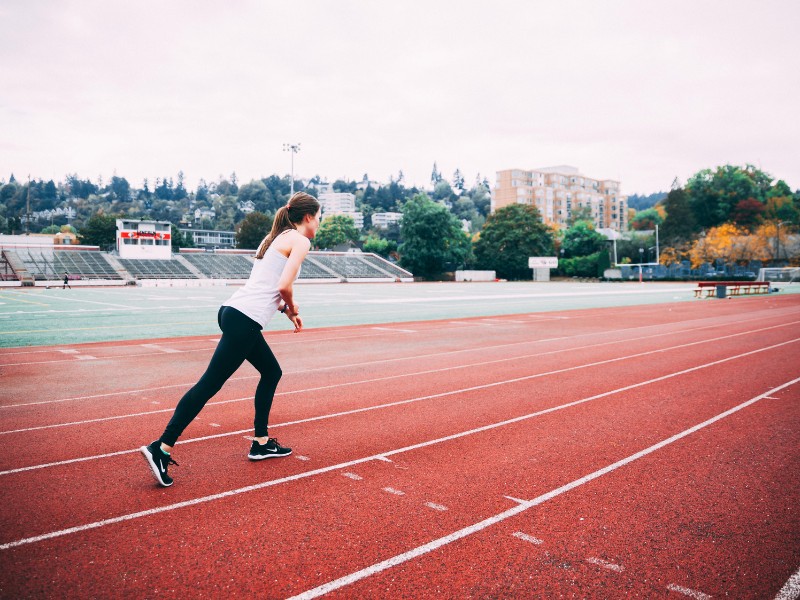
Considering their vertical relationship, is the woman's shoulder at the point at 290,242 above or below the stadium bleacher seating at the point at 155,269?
below

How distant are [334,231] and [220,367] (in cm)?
10573

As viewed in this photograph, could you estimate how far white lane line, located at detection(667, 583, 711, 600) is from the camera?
2904 millimetres

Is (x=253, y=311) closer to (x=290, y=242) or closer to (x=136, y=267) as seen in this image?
(x=290, y=242)

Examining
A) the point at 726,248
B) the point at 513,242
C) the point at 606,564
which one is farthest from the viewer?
the point at 513,242

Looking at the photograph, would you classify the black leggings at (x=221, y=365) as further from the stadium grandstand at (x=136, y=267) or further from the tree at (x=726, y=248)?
the tree at (x=726, y=248)

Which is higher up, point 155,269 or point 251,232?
point 251,232

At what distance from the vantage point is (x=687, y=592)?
2949mm

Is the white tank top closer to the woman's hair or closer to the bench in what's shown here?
the woman's hair

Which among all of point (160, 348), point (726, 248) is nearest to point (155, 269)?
point (160, 348)

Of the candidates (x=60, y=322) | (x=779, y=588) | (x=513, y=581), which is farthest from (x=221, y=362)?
(x=60, y=322)

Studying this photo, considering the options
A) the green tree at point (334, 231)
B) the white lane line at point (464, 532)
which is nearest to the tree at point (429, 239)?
the green tree at point (334, 231)

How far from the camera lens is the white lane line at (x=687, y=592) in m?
2.90

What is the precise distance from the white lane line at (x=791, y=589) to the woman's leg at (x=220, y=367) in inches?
144

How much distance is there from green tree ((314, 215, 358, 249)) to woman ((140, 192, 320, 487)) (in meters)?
103
